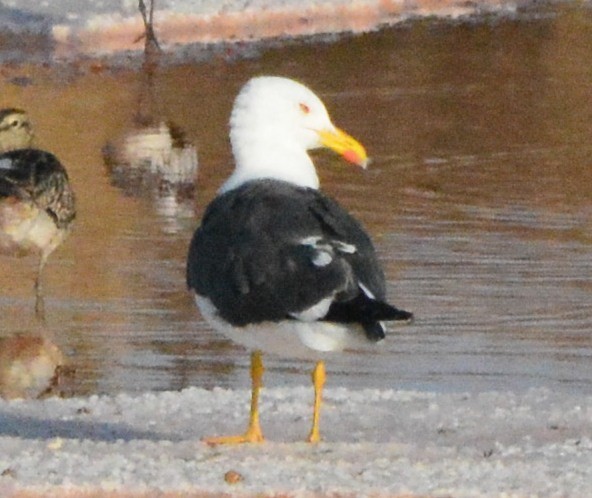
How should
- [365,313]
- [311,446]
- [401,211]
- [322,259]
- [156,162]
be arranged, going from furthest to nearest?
[156,162] < [401,211] < [311,446] < [322,259] < [365,313]

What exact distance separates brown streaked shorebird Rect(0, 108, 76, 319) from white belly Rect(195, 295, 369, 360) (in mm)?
4321

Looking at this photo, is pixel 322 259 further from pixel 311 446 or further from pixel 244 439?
pixel 244 439

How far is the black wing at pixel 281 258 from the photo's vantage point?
20.6ft

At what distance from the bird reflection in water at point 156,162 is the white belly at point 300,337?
5.92 meters

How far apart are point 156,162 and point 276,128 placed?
7.43m

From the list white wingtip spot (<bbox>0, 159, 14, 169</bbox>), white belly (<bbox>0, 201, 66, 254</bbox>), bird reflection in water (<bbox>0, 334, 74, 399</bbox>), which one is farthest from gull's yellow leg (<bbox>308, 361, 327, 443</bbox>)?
white wingtip spot (<bbox>0, 159, 14, 169</bbox>)

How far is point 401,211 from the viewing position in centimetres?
1277

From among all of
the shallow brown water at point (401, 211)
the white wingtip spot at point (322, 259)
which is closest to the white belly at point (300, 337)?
the white wingtip spot at point (322, 259)

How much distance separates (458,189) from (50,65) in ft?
21.9

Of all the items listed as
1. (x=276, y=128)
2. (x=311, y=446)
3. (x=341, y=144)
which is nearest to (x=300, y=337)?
(x=311, y=446)

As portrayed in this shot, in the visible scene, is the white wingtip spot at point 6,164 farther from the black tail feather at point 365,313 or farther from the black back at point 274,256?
the black tail feather at point 365,313

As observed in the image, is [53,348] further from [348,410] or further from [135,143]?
[135,143]

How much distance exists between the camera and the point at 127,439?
7484mm

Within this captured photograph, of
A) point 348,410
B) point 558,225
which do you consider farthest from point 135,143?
point 348,410
